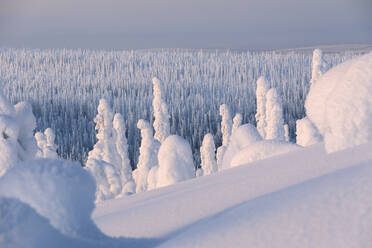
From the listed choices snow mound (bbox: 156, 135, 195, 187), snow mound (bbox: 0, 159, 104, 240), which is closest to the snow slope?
snow mound (bbox: 0, 159, 104, 240)

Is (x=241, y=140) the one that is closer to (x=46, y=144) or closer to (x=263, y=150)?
(x=263, y=150)

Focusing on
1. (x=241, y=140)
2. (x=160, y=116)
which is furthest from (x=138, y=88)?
(x=241, y=140)

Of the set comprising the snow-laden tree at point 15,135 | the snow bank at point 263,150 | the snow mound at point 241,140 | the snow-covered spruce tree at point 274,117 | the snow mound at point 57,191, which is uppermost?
the snow-covered spruce tree at point 274,117

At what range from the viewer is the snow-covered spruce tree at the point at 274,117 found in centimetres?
3784

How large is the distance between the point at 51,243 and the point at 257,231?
1036mm

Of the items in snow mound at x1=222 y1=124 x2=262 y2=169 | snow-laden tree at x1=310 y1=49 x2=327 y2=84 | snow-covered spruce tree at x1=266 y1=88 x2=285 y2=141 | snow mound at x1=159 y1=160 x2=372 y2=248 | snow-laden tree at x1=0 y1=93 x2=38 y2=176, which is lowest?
snow mound at x1=159 y1=160 x2=372 y2=248

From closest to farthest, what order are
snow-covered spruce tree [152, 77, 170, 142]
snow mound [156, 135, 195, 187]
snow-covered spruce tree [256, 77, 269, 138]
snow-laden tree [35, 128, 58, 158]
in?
snow mound [156, 135, 195, 187] → snow-laden tree [35, 128, 58, 158] → snow-covered spruce tree [256, 77, 269, 138] → snow-covered spruce tree [152, 77, 170, 142]

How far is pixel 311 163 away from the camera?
3.77 m

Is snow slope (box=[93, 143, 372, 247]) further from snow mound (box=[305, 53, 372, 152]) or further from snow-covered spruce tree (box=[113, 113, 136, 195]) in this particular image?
snow-covered spruce tree (box=[113, 113, 136, 195])

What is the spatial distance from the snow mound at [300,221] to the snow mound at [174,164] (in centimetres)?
1333

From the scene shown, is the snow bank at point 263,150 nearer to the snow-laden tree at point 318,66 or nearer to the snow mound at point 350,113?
the snow mound at point 350,113

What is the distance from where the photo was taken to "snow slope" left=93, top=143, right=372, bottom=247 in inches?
83.9

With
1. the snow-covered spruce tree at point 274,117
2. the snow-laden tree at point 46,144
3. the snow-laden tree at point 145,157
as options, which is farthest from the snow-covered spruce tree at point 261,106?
the snow-laden tree at point 46,144

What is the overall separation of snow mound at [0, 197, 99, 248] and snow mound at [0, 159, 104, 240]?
30 millimetres
